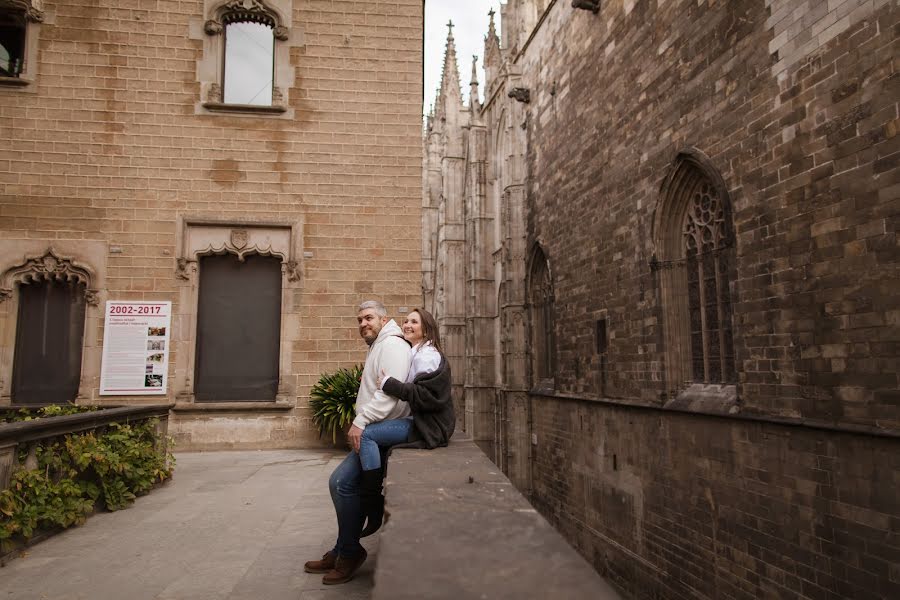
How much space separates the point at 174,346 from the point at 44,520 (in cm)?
559

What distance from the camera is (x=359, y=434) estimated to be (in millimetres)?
3648

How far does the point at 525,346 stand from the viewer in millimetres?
18359

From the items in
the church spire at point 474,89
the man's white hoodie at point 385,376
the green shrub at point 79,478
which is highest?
the church spire at point 474,89

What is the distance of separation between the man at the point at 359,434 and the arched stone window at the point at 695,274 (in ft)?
20.9

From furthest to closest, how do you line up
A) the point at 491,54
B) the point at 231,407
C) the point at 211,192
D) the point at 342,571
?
1. the point at 491,54
2. the point at 211,192
3. the point at 231,407
4. the point at 342,571

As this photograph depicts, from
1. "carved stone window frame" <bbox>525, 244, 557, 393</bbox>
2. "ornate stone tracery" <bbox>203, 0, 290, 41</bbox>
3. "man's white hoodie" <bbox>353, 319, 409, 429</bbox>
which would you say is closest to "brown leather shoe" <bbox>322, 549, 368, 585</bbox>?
"man's white hoodie" <bbox>353, 319, 409, 429</bbox>

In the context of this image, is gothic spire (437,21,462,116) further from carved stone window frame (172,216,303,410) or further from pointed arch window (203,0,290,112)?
carved stone window frame (172,216,303,410)

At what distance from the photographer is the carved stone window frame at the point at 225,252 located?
9688 millimetres

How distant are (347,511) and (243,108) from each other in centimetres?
874

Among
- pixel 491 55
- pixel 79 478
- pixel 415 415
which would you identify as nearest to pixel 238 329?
pixel 79 478

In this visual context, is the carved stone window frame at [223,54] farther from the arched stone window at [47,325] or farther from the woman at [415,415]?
the woman at [415,415]

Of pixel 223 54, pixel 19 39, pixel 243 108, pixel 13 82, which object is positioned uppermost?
pixel 19 39

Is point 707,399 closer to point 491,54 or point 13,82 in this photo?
point 13,82

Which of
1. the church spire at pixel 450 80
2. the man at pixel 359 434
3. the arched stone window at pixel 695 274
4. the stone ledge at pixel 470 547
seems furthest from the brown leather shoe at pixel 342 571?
the church spire at pixel 450 80
